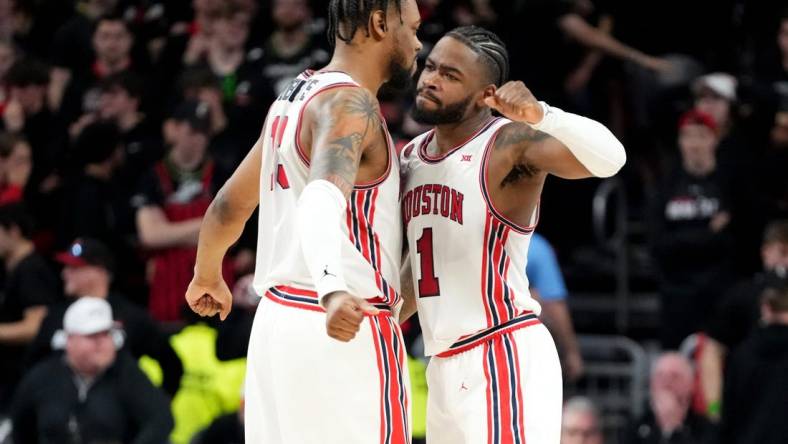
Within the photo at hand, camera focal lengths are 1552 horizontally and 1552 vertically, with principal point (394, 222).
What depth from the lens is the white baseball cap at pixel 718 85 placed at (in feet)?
35.1

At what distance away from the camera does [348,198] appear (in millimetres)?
4863

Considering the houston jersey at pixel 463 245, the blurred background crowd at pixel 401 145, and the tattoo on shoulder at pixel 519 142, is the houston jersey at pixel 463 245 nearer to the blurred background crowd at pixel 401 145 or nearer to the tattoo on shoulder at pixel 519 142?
the tattoo on shoulder at pixel 519 142

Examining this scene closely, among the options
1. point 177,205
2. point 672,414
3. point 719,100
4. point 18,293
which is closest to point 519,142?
point 672,414

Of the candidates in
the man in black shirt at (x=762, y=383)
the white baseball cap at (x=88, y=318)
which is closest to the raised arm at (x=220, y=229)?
the white baseball cap at (x=88, y=318)

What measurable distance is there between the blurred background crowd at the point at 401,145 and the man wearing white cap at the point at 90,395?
1 centimetres

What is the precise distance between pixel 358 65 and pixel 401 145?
11.5 ft

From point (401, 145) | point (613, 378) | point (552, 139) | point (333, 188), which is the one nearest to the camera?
point (333, 188)

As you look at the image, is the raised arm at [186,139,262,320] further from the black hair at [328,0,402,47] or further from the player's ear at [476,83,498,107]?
the player's ear at [476,83,498,107]

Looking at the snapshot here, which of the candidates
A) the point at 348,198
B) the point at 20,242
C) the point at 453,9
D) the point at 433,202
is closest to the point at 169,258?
the point at 20,242

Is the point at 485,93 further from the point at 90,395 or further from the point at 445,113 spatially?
the point at 90,395

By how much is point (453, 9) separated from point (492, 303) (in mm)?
6858

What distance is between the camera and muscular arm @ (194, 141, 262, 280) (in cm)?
580

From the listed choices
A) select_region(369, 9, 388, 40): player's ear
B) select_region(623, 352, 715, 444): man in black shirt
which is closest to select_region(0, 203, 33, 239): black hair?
select_region(623, 352, 715, 444): man in black shirt

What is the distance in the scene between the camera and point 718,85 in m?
10.7
